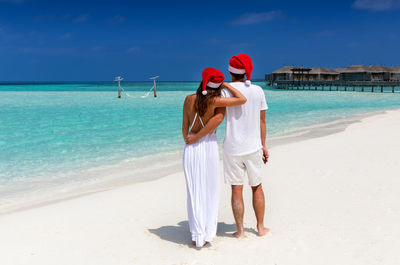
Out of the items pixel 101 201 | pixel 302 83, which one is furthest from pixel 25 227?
pixel 302 83

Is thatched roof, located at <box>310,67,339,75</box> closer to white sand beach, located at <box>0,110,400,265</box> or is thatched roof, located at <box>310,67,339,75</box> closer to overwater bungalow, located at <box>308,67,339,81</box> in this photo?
overwater bungalow, located at <box>308,67,339,81</box>

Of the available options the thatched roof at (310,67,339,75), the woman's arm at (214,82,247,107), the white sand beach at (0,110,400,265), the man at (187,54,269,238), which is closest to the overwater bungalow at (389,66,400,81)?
the thatched roof at (310,67,339,75)

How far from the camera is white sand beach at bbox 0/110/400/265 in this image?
2.96 meters

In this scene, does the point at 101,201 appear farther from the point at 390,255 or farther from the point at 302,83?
the point at 302,83

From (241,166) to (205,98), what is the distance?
0.68 metres

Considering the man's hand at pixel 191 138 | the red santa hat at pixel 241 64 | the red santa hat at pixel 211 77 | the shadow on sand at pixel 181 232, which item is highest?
the red santa hat at pixel 241 64

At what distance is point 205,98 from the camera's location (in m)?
2.90

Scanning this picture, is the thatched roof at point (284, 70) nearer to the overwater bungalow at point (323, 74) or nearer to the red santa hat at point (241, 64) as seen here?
the overwater bungalow at point (323, 74)

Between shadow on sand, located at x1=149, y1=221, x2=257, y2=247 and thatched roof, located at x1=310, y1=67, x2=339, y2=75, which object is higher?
thatched roof, located at x1=310, y1=67, x2=339, y2=75

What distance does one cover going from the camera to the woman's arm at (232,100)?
289cm

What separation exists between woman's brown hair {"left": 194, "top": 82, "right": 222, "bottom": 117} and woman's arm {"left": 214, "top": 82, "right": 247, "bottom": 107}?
0.04 meters

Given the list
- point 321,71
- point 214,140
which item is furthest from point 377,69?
point 214,140

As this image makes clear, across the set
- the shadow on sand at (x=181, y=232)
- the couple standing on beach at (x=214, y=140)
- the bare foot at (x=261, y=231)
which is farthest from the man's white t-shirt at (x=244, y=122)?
the shadow on sand at (x=181, y=232)

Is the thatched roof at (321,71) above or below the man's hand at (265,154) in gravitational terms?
above
